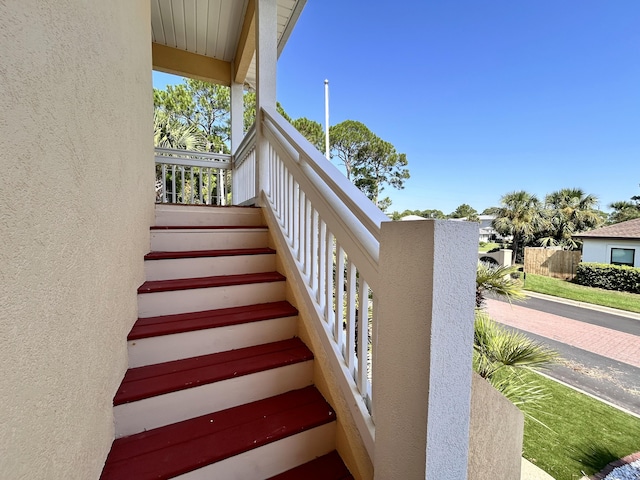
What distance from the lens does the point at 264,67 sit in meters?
2.64

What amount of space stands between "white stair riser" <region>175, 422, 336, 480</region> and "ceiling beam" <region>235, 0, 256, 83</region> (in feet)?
12.8

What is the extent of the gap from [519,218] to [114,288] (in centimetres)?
2405

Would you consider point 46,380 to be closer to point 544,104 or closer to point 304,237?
point 304,237

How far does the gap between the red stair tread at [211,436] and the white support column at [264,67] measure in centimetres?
189

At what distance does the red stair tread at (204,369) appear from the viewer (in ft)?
3.95

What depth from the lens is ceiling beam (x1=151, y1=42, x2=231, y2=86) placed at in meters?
4.10

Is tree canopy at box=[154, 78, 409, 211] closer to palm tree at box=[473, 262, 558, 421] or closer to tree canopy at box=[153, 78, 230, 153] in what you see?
tree canopy at box=[153, 78, 230, 153]

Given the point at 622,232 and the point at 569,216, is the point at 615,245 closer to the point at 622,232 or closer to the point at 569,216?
the point at 622,232

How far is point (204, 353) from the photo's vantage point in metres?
1.49

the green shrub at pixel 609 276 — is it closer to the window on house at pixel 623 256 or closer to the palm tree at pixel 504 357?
the window on house at pixel 623 256

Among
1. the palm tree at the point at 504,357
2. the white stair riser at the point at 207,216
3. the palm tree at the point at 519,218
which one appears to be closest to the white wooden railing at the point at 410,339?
the white stair riser at the point at 207,216

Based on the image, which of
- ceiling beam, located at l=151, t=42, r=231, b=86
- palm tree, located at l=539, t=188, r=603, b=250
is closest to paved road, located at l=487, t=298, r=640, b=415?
ceiling beam, located at l=151, t=42, r=231, b=86

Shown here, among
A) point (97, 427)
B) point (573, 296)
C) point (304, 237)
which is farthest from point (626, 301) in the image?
point (97, 427)

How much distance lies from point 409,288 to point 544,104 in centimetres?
2694
